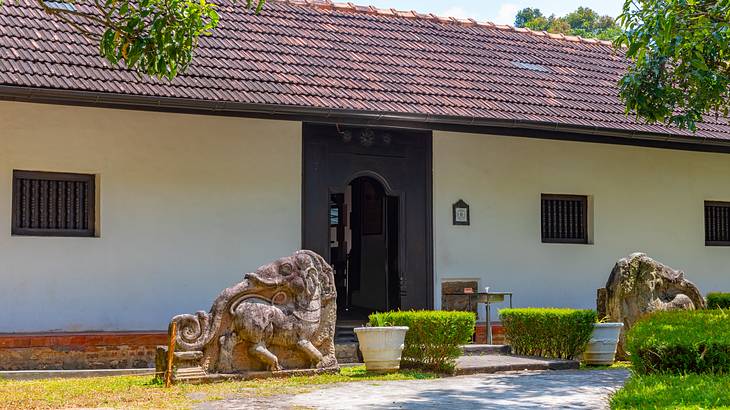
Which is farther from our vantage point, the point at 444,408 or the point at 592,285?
the point at 592,285

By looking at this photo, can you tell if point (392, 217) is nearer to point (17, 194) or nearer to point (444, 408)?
point (17, 194)

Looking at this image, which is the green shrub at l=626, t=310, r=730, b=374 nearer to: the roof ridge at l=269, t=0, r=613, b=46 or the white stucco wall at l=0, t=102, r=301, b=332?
the white stucco wall at l=0, t=102, r=301, b=332

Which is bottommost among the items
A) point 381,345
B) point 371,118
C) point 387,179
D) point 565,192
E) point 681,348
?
point 381,345

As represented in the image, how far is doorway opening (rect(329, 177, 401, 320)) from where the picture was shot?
1673 cm

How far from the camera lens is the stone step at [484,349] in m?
14.8

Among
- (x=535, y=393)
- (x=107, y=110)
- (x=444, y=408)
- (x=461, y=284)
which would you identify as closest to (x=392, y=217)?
(x=461, y=284)

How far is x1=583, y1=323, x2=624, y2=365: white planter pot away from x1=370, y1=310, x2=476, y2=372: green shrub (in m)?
2.06

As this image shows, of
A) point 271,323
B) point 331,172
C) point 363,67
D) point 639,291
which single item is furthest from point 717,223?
point 271,323

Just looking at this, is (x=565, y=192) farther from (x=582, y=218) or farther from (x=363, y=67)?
(x=363, y=67)

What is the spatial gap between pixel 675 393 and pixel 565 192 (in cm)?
987

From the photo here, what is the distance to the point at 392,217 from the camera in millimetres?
16672

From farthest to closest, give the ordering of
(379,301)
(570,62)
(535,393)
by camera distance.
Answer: (570,62), (379,301), (535,393)

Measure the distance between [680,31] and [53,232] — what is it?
8.50 metres

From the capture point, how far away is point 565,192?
1783cm
